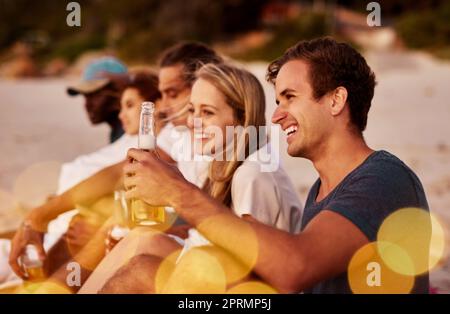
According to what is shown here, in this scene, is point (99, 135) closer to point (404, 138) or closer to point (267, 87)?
point (267, 87)

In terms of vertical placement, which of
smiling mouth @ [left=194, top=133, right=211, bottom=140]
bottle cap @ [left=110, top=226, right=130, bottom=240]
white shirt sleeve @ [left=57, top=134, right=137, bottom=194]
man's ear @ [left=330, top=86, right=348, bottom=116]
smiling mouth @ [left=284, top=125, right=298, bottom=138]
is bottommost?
bottle cap @ [left=110, top=226, right=130, bottom=240]

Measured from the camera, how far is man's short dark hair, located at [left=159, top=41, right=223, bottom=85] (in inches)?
157

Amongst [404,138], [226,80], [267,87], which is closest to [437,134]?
[404,138]

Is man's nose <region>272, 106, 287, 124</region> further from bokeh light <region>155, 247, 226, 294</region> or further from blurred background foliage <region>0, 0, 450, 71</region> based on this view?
blurred background foliage <region>0, 0, 450, 71</region>

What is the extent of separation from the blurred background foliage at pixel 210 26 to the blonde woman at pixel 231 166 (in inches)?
778

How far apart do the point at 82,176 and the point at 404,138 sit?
9674 millimetres

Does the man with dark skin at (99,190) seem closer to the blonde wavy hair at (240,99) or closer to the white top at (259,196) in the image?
the blonde wavy hair at (240,99)

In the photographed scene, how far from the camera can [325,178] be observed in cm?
243

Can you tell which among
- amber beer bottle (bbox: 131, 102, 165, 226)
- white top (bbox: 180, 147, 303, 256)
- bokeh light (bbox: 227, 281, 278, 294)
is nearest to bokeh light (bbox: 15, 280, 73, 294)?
white top (bbox: 180, 147, 303, 256)

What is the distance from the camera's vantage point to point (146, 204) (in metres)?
2.35

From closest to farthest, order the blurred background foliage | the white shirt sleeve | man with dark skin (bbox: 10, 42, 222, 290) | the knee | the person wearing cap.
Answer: the knee, man with dark skin (bbox: 10, 42, 222, 290), the white shirt sleeve, the person wearing cap, the blurred background foliage

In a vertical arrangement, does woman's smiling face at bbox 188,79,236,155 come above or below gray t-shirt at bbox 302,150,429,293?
above

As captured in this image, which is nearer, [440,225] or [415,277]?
[415,277]

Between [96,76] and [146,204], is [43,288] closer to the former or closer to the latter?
[146,204]
